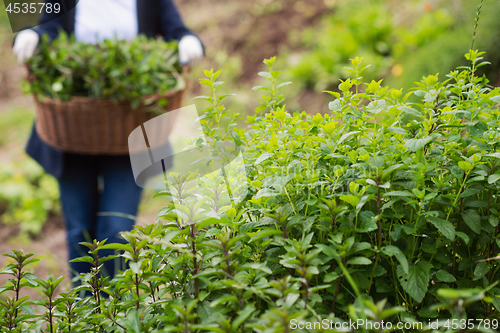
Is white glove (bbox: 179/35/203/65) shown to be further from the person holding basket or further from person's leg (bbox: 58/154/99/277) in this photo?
person's leg (bbox: 58/154/99/277)

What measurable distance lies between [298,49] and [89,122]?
175 inches

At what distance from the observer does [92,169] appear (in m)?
2.45

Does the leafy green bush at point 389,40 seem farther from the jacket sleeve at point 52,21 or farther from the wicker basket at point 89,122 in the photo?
the jacket sleeve at point 52,21

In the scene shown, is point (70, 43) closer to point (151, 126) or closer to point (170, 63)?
point (170, 63)

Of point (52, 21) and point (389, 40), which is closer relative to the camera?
point (52, 21)

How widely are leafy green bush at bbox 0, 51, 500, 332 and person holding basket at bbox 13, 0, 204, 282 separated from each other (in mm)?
1380

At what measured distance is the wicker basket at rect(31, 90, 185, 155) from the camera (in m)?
1.89

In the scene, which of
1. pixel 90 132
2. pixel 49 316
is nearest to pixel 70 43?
pixel 90 132

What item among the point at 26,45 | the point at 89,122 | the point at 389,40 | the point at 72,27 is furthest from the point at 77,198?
the point at 389,40

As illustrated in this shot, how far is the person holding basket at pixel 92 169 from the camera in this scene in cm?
231

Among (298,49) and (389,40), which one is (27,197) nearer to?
(298,49)

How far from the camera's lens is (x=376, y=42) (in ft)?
15.9

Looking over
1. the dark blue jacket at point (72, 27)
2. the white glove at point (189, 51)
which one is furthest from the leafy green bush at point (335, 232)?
the dark blue jacket at point (72, 27)

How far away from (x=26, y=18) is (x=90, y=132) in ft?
2.36
